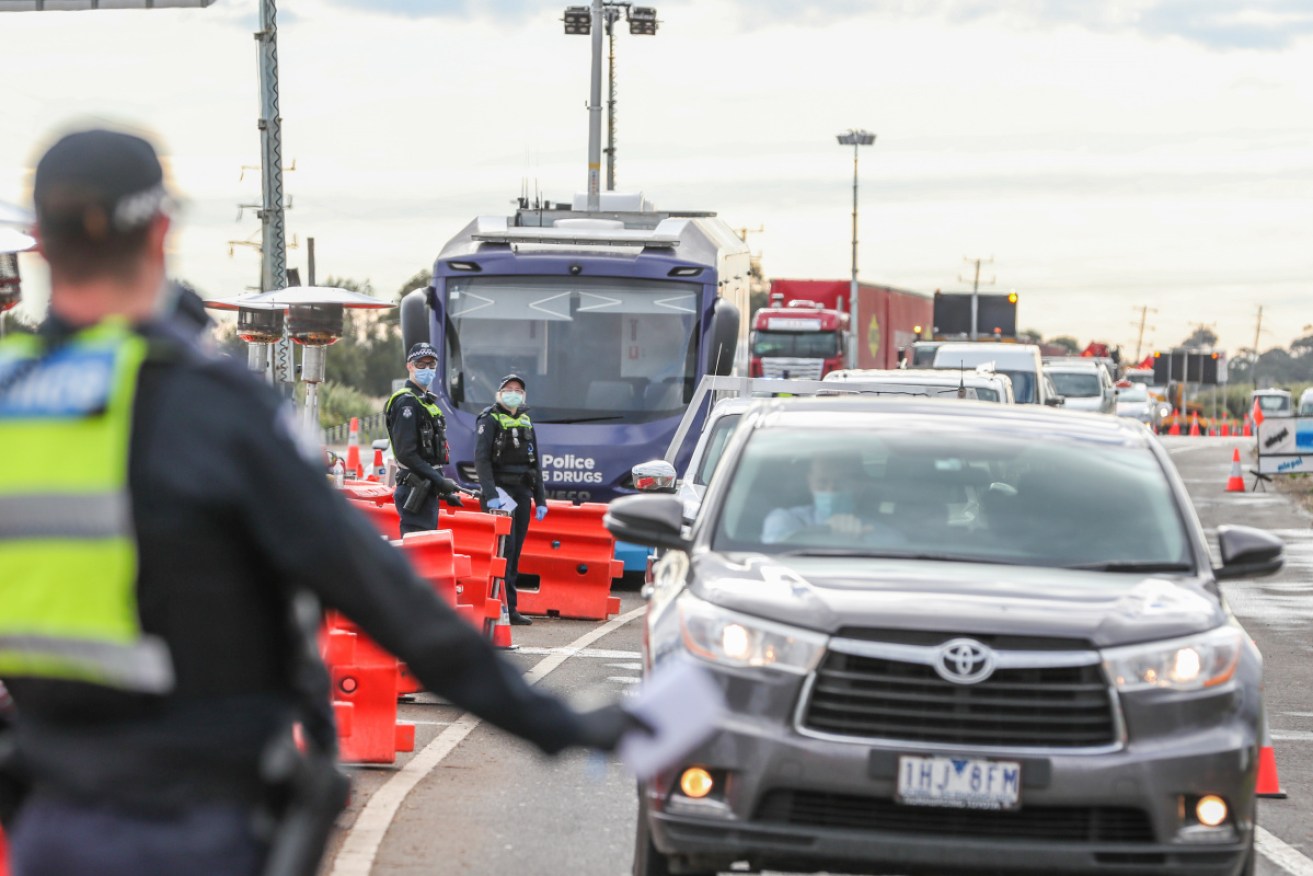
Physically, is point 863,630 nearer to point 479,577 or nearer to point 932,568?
point 932,568

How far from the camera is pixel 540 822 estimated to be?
8258mm

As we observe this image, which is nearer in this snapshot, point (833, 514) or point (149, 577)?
point (149, 577)

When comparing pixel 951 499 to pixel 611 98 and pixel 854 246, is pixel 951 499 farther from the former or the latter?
pixel 854 246

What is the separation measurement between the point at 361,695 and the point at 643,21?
42889mm

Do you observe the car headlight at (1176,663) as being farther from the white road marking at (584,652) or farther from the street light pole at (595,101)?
A: the street light pole at (595,101)

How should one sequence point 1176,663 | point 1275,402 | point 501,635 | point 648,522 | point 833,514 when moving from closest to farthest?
point 1176,663 < point 648,522 < point 833,514 < point 501,635 < point 1275,402

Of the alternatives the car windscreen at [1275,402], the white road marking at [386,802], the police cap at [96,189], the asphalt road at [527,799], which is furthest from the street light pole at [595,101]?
the car windscreen at [1275,402]

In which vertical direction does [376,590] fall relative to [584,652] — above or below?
above

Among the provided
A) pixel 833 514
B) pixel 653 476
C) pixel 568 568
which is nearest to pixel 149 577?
pixel 833 514

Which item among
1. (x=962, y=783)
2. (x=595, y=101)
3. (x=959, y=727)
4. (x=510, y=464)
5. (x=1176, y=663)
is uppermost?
(x=595, y=101)

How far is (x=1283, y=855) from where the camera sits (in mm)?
7789

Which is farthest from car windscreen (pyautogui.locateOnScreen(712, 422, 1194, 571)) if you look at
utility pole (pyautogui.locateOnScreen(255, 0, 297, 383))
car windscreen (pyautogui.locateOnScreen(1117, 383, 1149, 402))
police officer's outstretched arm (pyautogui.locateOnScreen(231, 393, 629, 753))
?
car windscreen (pyautogui.locateOnScreen(1117, 383, 1149, 402))

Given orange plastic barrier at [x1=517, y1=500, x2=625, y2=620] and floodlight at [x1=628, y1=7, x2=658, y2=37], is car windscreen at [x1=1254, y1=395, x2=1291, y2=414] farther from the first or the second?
orange plastic barrier at [x1=517, y1=500, x2=625, y2=620]

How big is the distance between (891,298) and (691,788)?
168ft
